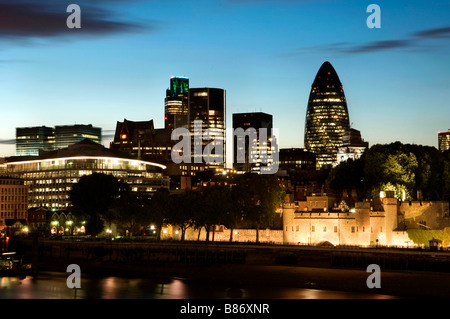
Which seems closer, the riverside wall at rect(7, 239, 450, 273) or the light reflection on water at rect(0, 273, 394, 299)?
the light reflection on water at rect(0, 273, 394, 299)

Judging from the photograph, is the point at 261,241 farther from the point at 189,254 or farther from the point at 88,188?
the point at 88,188

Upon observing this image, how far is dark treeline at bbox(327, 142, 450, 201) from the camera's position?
120 metres

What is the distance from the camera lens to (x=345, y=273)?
87250 millimetres

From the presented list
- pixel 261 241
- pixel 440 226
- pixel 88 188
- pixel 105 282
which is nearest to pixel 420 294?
pixel 440 226

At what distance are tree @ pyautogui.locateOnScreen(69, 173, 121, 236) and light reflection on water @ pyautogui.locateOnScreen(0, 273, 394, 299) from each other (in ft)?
→ 180

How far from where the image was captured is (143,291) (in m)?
83.6

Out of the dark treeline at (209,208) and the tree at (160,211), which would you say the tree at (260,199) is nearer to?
the dark treeline at (209,208)

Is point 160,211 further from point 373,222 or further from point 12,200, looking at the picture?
point 12,200

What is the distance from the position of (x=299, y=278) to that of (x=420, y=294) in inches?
616

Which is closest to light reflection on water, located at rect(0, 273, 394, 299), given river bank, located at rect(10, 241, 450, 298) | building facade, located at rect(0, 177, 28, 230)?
river bank, located at rect(10, 241, 450, 298)

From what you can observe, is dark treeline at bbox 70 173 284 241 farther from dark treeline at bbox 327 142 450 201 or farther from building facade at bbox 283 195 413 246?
dark treeline at bbox 327 142 450 201

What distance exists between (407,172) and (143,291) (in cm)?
5543

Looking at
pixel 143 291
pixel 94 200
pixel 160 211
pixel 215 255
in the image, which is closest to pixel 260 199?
pixel 160 211

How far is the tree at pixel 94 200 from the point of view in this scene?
5969 inches
